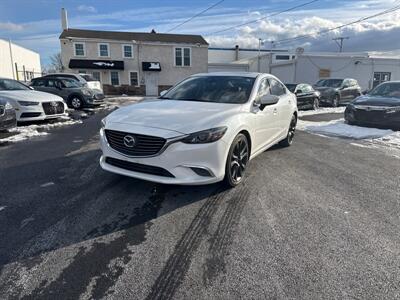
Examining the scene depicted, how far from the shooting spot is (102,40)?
28000mm

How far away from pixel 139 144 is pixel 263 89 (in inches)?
103

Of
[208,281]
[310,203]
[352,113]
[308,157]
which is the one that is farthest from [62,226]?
[352,113]

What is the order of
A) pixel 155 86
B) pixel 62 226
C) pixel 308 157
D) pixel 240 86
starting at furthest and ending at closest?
pixel 155 86 < pixel 308 157 < pixel 240 86 < pixel 62 226

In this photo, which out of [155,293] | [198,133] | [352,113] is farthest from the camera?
[352,113]

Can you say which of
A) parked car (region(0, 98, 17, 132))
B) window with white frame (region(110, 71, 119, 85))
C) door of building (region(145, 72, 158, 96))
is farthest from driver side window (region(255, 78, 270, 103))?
window with white frame (region(110, 71, 119, 85))

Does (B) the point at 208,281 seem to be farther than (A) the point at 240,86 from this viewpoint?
No

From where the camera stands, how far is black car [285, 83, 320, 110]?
14203 millimetres

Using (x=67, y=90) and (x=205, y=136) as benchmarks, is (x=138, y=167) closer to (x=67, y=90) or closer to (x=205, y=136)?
(x=205, y=136)

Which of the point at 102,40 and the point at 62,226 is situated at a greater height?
the point at 102,40

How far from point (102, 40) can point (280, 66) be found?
17560 millimetres

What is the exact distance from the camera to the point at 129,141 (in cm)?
350

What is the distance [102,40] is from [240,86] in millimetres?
27141

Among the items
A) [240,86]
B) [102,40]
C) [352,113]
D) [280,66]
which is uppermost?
[102,40]

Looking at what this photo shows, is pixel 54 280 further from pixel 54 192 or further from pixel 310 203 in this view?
pixel 310 203
